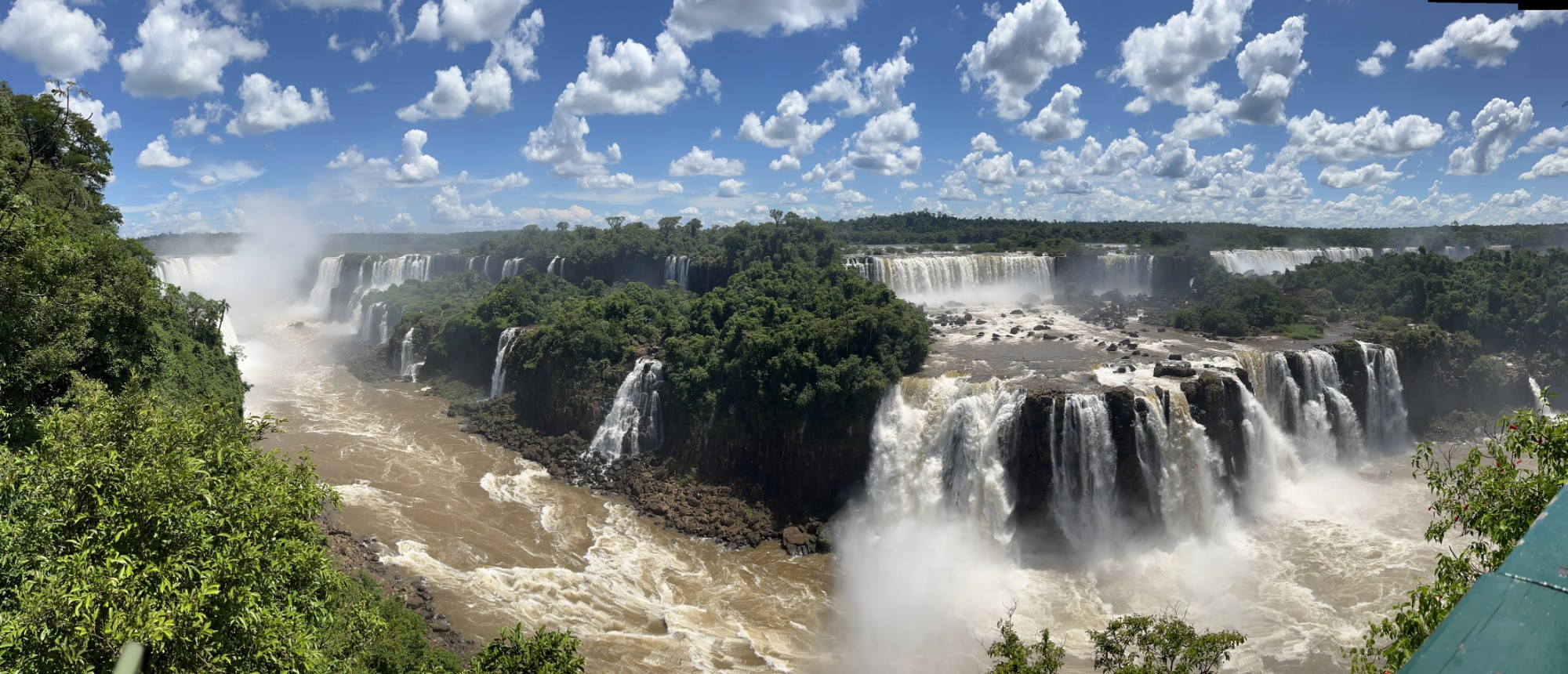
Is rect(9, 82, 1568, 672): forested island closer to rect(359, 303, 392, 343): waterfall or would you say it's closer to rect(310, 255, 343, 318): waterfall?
rect(359, 303, 392, 343): waterfall

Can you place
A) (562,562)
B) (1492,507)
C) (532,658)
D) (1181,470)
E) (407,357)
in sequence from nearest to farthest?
(1492,507), (532,658), (562,562), (1181,470), (407,357)

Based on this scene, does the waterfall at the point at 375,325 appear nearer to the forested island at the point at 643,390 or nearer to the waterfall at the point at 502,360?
the forested island at the point at 643,390

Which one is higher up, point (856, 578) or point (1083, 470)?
point (1083, 470)

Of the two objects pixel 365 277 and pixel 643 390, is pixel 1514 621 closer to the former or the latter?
pixel 643 390

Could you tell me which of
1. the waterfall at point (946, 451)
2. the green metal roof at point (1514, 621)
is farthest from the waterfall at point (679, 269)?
the green metal roof at point (1514, 621)

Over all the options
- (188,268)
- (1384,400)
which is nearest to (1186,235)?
(1384,400)

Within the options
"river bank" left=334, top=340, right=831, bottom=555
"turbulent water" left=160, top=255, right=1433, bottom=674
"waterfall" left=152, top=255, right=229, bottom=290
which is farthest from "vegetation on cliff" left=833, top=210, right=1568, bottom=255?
"waterfall" left=152, top=255, right=229, bottom=290
